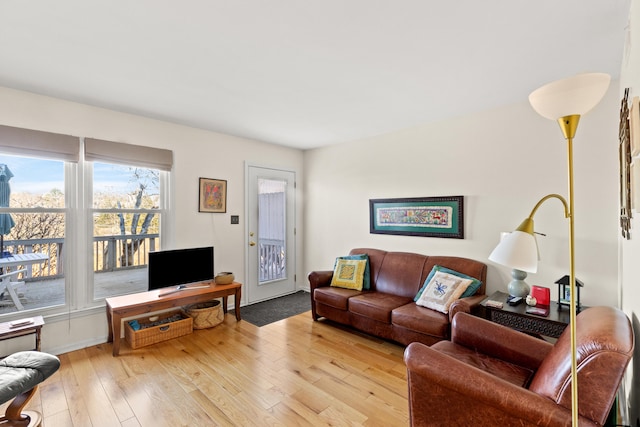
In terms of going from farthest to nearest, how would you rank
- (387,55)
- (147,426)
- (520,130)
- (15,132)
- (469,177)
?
(469,177)
(520,130)
(15,132)
(387,55)
(147,426)

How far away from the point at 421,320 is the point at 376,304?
0.51 metres

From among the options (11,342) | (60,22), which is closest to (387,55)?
(60,22)

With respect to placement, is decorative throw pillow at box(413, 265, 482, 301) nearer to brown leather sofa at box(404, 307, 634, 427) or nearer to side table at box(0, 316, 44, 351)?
brown leather sofa at box(404, 307, 634, 427)

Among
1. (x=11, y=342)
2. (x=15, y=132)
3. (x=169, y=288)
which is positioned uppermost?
(x=15, y=132)

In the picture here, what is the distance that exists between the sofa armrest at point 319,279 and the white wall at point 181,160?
113cm

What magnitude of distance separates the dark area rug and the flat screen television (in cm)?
75

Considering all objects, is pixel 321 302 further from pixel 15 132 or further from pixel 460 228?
pixel 15 132

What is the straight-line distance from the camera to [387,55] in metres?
2.02

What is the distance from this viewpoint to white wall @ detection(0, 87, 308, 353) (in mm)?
2721

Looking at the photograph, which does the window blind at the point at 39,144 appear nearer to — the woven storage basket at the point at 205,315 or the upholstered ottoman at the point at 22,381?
the upholstered ottoman at the point at 22,381

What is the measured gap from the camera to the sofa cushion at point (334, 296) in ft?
10.8

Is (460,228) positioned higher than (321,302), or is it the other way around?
(460,228)

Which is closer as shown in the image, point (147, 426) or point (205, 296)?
point (147, 426)

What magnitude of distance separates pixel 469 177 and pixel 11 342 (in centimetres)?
457
